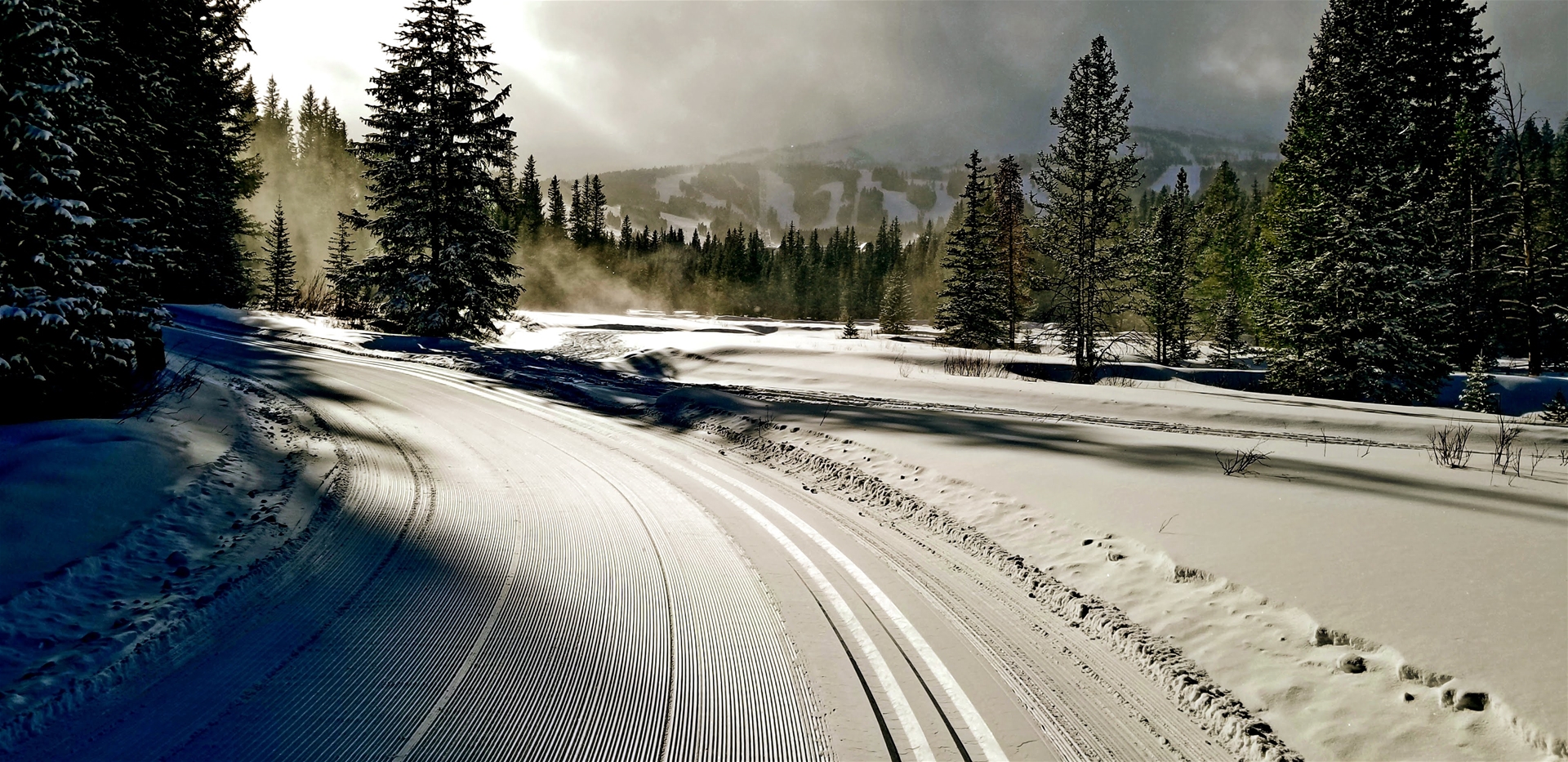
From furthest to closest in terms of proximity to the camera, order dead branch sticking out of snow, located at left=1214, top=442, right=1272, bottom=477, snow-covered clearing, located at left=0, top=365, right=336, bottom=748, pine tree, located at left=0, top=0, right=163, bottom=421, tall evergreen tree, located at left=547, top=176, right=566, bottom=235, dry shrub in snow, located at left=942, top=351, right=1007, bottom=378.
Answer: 1. tall evergreen tree, located at left=547, top=176, right=566, bottom=235
2. dry shrub in snow, located at left=942, top=351, right=1007, bottom=378
3. dead branch sticking out of snow, located at left=1214, top=442, right=1272, bottom=477
4. pine tree, located at left=0, top=0, right=163, bottom=421
5. snow-covered clearing, located at left=0, top=365, right=336, bottom=748

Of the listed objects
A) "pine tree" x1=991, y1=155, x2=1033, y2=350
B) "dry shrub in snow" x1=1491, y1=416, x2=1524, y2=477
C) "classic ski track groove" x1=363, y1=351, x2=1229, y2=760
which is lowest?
"classic ski track groove" x1=363, y1=351, x2=1229, y2=760

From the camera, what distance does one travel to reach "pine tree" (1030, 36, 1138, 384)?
885 inches

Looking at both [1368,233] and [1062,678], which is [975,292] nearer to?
[1368,233]

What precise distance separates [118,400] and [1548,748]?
12840mm

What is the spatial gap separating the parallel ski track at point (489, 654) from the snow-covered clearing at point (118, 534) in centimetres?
37

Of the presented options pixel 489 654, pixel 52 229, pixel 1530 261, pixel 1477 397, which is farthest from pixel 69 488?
pixel 1530 261

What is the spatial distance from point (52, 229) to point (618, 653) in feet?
26.0

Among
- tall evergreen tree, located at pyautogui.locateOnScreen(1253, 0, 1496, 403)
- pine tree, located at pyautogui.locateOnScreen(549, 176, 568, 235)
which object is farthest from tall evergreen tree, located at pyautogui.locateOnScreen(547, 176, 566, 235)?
tall evergreen tree, located at pyautogui.locateOnScreen(1253, 0, 1496, 403)

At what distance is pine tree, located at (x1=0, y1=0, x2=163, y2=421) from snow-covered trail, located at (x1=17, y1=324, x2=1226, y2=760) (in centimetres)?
320

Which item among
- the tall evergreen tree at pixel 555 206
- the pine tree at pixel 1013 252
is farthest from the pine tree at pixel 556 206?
the pine tree at pixel 1013 252

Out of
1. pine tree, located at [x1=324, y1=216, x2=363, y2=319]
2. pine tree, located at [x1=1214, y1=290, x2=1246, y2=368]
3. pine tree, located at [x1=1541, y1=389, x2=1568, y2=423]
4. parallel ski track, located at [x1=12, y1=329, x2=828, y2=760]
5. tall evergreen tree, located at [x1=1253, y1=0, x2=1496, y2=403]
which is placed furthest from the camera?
pine tree, located at [x1=1214, y1=290, x2=1246, y2=368]

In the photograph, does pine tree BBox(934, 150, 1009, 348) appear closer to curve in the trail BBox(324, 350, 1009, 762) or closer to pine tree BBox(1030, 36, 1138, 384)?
pine tree BBox(1030, 36, 1138, 384)

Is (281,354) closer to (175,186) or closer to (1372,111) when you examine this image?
(175,186)

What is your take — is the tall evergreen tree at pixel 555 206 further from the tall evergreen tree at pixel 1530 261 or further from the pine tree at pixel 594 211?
the tall evergreen tree at pixel 1530 261
